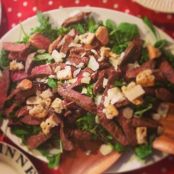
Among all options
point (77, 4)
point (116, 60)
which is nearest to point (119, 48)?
point (116, 60)

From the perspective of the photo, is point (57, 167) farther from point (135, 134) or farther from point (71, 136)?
point (135, 134)

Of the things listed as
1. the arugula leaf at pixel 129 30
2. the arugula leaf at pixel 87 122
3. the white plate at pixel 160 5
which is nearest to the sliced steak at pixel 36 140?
the arugula leaf at pixel 87 122

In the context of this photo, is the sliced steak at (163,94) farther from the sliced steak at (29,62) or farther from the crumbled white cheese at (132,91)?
the sliced steak at (29,62)

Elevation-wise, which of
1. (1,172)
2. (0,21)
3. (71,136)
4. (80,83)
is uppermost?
(0,21)

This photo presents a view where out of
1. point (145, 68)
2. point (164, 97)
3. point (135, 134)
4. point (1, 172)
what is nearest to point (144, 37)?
point (145, 68)

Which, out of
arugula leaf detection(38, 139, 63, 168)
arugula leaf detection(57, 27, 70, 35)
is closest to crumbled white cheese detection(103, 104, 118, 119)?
arugula leaf detection(38, 139, 63, 168)

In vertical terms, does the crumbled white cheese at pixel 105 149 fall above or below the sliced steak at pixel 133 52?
below
